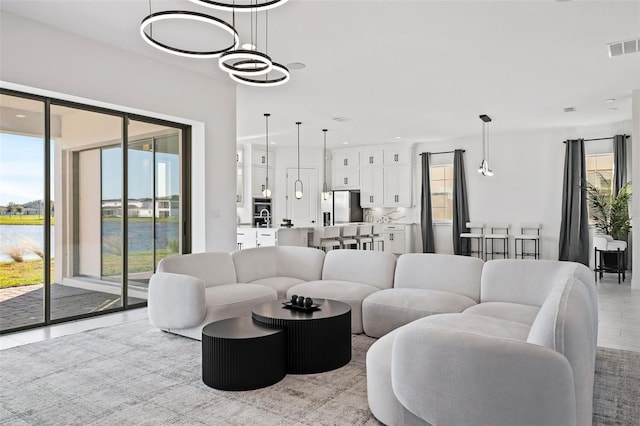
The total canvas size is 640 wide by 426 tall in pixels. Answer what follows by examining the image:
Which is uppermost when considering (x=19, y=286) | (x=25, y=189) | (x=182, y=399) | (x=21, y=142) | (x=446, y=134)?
(x=446, y=134)

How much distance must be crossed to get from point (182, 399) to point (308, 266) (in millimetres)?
2553

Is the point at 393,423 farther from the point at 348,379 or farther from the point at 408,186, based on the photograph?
the point at 408,186

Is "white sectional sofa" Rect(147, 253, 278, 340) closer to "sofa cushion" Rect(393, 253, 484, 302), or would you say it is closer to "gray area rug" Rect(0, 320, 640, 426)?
"gray area rug" Rect(0, 320, 640, 426)

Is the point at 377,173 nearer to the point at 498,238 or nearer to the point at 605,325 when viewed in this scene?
the point at 498,238

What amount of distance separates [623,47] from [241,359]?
488cm

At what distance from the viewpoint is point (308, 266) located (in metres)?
5.12

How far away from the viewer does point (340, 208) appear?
11.7 meters

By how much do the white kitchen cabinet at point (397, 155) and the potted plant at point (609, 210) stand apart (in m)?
3.86

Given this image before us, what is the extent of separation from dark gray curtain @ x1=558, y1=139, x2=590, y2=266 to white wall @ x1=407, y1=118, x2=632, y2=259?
25 centimetres

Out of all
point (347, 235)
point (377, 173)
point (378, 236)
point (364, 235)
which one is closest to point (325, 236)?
point (347, 235)

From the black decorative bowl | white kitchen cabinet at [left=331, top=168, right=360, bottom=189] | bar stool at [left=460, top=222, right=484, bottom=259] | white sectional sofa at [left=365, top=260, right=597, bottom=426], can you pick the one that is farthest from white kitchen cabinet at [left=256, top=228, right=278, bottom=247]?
white sectional sofa at [left=365, top=260, right=597, bottom=426]

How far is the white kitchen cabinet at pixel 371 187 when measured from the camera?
1157 centimetres

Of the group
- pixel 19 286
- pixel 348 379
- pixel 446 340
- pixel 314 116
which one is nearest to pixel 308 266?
pixel 348 379

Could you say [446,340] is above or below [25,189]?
below
